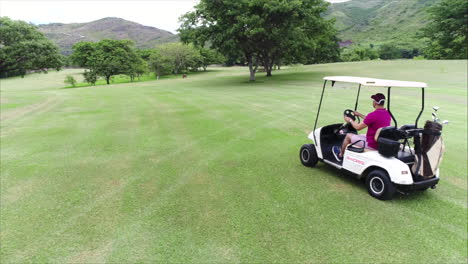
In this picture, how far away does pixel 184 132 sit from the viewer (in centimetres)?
898

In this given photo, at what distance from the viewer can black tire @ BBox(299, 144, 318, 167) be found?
582 centimetres

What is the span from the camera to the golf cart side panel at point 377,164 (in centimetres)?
419

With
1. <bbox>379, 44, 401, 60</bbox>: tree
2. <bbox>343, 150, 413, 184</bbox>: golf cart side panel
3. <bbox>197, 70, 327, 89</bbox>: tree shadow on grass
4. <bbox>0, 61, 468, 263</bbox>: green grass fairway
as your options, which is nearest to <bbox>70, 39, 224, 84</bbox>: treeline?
<bbox>197, 70, 327, 89</bbox>: tree shadow on grass

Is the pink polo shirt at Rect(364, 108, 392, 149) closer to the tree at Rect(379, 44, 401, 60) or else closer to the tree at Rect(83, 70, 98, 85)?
the tree at Rect(83, 70, 98, 85)

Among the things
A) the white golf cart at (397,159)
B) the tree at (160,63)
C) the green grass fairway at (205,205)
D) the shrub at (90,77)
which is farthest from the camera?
the tree at (160,63)

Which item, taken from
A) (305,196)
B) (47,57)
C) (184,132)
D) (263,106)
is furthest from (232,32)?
(47,57)

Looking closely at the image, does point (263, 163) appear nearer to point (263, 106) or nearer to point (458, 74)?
point (263, 106)

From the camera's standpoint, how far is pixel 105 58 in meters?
52.1

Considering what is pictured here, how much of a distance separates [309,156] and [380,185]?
1658 millimetres

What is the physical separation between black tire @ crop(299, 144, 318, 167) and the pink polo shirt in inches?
50.8

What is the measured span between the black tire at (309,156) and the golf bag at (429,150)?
6.38 feet

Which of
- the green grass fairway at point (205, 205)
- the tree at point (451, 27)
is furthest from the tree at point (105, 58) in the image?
the tree at point (451, 27)

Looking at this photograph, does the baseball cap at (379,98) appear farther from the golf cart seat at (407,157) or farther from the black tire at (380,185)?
the black tire at (380,185)

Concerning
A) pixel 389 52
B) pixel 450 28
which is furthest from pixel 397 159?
pixel 389 52
